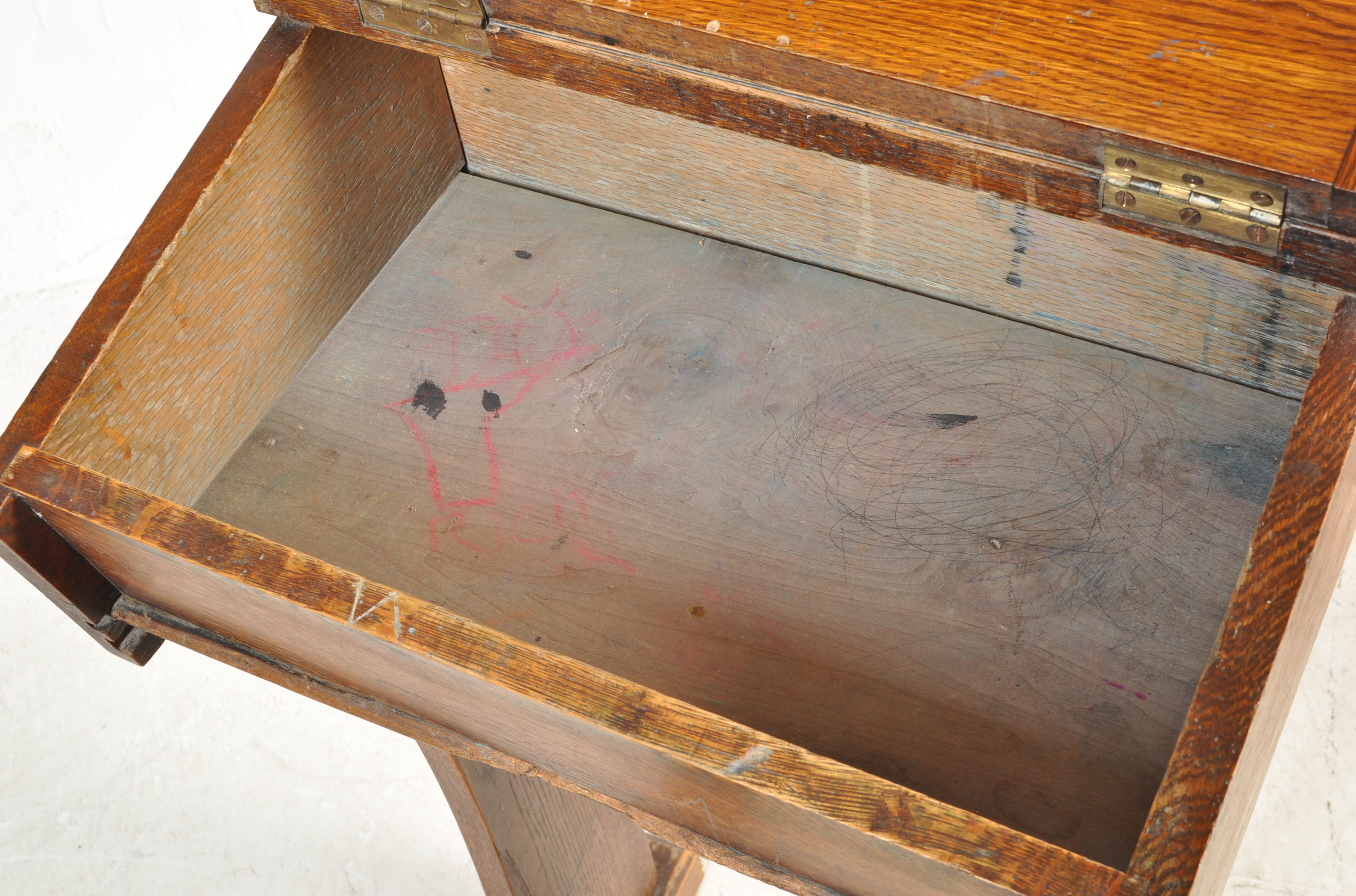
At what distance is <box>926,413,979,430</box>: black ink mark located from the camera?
1.23 metres

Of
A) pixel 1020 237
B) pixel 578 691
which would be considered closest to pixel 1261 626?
pixel 578 691

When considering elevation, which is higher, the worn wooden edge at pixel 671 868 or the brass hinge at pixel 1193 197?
the brass hinge at pixel 1193 197

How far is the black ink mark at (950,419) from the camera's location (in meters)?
1.23

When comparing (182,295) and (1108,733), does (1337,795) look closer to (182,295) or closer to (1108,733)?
(1108,733)

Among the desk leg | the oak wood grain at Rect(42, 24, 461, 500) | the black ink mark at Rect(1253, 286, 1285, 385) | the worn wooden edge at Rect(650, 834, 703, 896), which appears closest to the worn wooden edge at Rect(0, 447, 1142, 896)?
the oak wood grain at Rect(42, 24, 461, 500)

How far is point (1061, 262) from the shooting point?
122cm

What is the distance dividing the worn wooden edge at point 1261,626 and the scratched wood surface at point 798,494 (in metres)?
0.19

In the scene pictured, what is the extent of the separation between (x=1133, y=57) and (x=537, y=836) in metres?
0.91

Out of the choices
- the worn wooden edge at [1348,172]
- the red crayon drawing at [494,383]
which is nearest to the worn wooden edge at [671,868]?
the red crayon drawing at [494,383]

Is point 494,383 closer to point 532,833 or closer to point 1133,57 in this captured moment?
point 532,833

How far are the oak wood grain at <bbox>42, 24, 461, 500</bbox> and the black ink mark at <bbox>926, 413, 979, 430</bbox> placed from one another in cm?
56

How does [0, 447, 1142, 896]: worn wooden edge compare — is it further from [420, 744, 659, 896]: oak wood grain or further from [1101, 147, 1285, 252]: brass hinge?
[1101, 147, 1285, 252]: brass hinge

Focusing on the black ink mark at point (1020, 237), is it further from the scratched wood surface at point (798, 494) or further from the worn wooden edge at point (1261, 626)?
Result: the worn wooden edge at point (1261, 626)

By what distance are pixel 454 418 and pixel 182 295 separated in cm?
26
